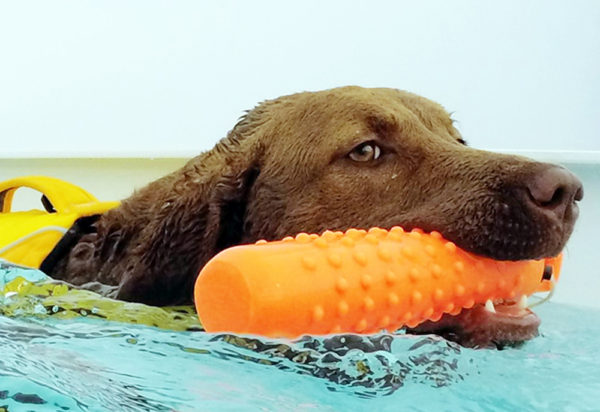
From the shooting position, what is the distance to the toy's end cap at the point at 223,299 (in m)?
1.96

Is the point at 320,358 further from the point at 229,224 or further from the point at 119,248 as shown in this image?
the point at 119,248

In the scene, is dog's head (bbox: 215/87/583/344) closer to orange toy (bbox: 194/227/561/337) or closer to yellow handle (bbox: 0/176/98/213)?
orange toy (bbox: 194/227/561/337)

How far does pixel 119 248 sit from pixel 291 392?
4.39 ft

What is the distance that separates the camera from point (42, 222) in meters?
3.34

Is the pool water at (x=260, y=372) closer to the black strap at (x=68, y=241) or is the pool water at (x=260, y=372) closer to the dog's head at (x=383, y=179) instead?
the dog's head at (x=383, y=179)

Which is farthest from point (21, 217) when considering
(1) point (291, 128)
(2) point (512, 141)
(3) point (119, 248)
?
(2) point (512, 141)

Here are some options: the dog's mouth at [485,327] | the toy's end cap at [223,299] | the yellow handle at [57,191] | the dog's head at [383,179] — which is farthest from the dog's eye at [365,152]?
the yellow handle at [57,191]

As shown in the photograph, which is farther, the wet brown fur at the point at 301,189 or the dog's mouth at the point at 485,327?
the wet brown fur at the point at 301,189

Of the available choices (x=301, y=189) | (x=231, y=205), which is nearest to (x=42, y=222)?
(x=231, y=205)

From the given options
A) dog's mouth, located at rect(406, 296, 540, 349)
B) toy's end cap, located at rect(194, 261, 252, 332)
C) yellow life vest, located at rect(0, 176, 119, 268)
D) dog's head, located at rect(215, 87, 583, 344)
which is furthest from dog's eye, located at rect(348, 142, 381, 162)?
yellow life vest, located at rect(0, 176, 119, 268)

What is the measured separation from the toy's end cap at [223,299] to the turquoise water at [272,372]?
90 mm

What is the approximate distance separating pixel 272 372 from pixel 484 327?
675mm

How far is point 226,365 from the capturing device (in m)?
2.06

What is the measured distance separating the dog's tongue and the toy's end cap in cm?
68
